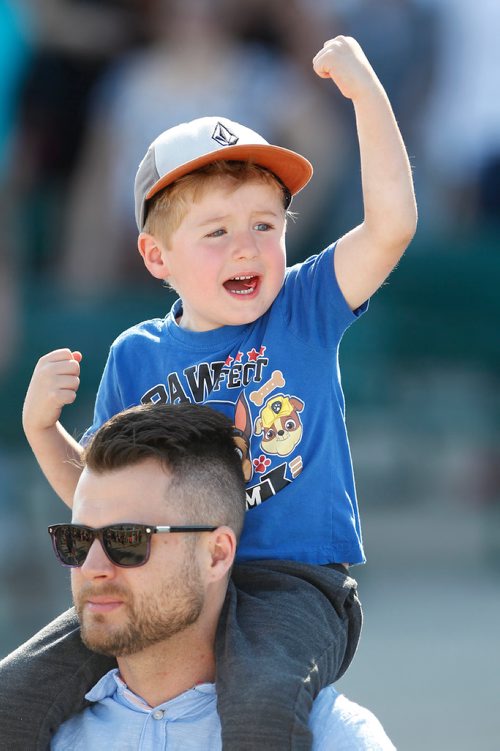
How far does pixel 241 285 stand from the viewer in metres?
2.89

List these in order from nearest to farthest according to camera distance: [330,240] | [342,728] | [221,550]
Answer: [342,728], [221,550], [330,240]

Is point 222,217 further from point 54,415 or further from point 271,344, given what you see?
point 54,415

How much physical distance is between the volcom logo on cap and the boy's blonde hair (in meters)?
0.04

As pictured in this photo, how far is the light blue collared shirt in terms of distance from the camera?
2.54 metres

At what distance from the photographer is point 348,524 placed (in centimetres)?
285

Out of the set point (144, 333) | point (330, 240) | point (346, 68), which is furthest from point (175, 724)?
point (330, 240)

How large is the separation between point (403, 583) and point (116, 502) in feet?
17.9

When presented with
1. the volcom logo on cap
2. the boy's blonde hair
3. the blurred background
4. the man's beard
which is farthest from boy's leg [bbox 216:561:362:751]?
the blurred background

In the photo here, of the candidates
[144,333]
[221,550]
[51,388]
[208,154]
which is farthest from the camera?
[144,333]

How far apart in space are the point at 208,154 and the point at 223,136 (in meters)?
0.08

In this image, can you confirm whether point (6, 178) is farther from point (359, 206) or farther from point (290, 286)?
point (290, 286)

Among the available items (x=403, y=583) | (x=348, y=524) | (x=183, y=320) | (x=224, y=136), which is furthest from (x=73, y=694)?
(x=403, y=583)

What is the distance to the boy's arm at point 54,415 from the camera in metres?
2.96

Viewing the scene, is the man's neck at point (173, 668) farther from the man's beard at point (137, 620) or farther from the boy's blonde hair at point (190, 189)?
the boy's blonde hair at point (190, 189)
